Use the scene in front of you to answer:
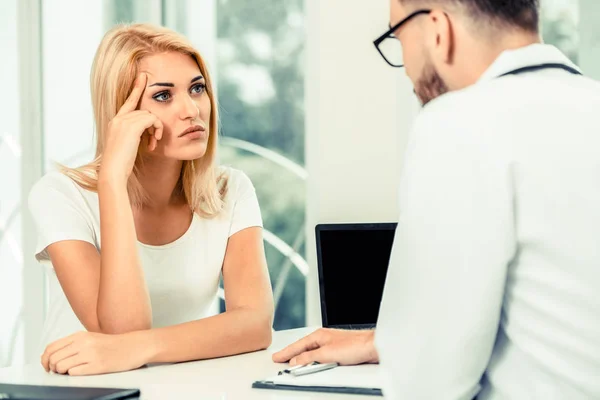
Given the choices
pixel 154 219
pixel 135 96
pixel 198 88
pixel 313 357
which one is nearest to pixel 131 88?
pixel 135 96

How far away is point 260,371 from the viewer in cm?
149

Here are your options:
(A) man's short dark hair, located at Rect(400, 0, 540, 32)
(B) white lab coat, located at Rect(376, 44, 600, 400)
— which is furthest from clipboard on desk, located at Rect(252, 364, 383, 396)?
(A) man's short dark hair, located at Rect(400, 0, 540, 32)

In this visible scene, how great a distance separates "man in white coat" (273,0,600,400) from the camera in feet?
2.81

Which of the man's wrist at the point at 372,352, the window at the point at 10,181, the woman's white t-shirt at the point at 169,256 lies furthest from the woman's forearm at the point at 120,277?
the window at the point at 10,181

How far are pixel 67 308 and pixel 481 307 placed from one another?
146cm

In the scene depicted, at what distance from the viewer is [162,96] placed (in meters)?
1.97

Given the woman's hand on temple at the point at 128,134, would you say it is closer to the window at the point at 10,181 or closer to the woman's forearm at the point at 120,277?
the woman's forearm at the point at 120,277

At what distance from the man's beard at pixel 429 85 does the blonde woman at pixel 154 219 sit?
77 cm

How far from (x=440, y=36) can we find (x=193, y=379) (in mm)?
773

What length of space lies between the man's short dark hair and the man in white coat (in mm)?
79

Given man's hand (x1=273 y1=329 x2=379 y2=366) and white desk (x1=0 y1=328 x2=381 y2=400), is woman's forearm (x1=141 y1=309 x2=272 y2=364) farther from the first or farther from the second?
man's hand (x1=273 y1=329 x2=379 y2=366)

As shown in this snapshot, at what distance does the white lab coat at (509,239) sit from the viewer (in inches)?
33.6

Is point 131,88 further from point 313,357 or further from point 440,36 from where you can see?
point 440,36

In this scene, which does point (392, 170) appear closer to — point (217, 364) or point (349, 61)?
point (349, 61)
